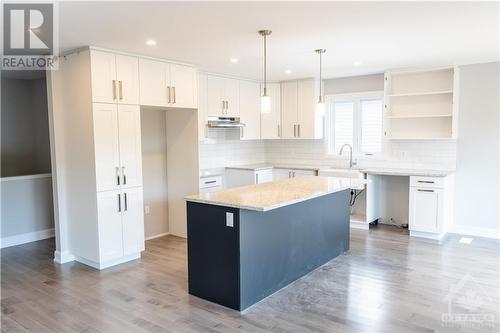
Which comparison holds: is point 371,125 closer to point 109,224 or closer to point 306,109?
point 306,109

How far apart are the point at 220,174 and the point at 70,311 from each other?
3363mm

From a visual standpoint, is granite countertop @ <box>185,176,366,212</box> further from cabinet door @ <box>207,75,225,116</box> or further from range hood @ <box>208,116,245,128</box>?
cabinet door @ <box>207,75,225,116</box>

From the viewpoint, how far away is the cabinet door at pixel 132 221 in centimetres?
457

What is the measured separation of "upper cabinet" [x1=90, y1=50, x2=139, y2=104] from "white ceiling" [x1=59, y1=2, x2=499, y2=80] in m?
0.17

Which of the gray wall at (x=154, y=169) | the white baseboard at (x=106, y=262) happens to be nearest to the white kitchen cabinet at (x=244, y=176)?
the gray wall at (x=154, y=169)

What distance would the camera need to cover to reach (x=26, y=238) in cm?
557

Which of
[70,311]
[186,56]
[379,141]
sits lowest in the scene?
[70,311]

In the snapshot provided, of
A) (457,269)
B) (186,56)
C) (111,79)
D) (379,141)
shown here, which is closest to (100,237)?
(111,79)

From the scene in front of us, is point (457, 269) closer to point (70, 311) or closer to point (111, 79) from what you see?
point (70, 311)

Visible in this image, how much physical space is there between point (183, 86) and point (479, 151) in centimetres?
432

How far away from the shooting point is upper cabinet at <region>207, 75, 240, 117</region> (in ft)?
19.3

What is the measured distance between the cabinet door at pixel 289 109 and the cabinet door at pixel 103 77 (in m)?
3.40

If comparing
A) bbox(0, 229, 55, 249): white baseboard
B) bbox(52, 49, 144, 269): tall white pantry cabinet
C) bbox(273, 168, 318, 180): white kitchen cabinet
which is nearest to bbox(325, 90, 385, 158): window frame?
bbox(273, 168, 318, 180): white kitchen cabinet

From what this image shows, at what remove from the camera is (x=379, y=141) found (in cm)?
630
